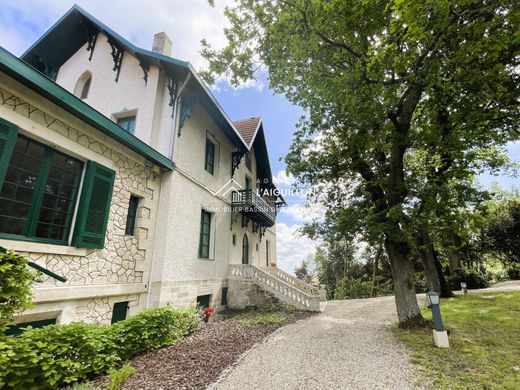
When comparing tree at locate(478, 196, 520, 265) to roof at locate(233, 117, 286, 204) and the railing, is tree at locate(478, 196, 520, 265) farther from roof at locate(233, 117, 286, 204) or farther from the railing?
roof at locate(233, 117, 286, 204)

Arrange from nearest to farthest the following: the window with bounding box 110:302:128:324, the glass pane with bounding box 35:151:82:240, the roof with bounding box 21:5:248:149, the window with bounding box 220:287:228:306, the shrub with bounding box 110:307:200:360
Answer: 1. the shrub with bounding box 110:307:200:360
2. the glass pane with bounding box 35:151:82:240
3. the window with bounding box 110:302:128:324
4. the roof with bounding box 21:5:248:149
5. the window with bounding box 220:287:228:306

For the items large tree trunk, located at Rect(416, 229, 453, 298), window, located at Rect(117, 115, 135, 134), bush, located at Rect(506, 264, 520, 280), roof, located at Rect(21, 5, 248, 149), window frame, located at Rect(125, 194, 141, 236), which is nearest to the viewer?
window frame, located at Rect(125, 194, 141, 236)

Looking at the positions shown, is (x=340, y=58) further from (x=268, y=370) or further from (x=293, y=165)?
(x=268, y=370)

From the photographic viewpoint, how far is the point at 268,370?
459cm

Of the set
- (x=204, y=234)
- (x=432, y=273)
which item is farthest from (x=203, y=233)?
(x=432, y=273)

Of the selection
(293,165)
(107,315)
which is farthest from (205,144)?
(107,315)

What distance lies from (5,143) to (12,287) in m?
2.72

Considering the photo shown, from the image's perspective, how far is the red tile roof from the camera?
49.7 feet

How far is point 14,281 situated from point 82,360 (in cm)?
157

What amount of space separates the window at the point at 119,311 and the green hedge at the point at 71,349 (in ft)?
5.59

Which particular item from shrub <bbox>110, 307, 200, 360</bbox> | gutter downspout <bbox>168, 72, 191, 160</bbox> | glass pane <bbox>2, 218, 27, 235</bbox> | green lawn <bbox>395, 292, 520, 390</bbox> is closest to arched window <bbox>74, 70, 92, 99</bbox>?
gutter downspout <bbox>168, 72, 191, 160</bbox>

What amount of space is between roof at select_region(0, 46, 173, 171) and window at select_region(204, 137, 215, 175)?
3729 millimetres

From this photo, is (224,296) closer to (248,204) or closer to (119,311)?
(248,204)

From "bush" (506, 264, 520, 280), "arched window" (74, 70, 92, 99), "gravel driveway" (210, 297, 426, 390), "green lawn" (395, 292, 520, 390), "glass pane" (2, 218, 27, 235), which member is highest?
"arched window" (74, 70, 92, 99)
